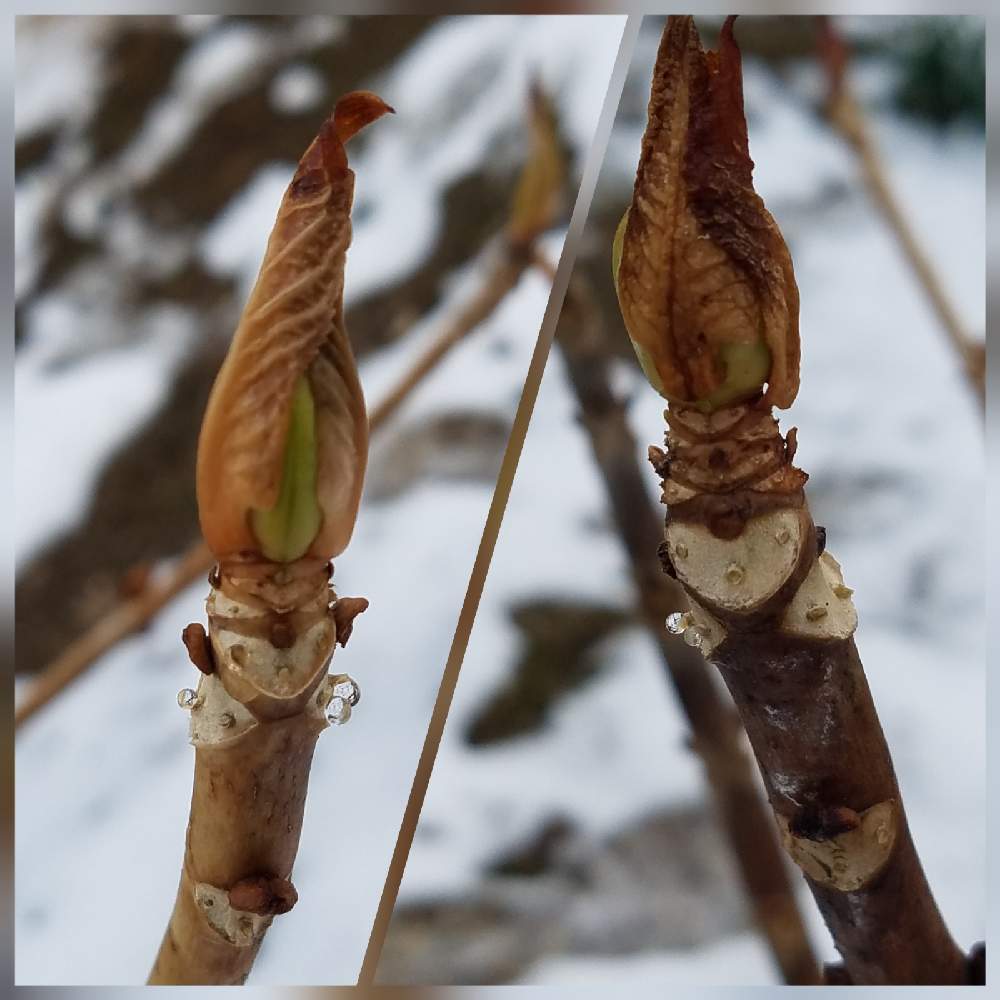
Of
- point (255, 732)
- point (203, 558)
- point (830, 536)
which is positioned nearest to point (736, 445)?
point (255, 732)

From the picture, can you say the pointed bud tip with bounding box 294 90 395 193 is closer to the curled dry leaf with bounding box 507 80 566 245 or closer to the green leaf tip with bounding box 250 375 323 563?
the green leaf tip with bounding box 250 375 323 563

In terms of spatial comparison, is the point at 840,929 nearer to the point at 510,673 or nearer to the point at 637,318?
the point at 637,318

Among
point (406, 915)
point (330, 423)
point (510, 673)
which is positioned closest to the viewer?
point (330, 423)

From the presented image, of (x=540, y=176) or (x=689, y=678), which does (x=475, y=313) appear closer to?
(x=540, y=176)

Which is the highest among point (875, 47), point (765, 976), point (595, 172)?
point (875, 47)

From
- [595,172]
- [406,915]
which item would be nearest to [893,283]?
[595,172]

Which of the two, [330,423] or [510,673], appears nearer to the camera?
[330,423]

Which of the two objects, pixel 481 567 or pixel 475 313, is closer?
pixel 481 567

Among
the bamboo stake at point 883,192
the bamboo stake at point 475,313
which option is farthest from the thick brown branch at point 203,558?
the bamboo stake at point 883,192
